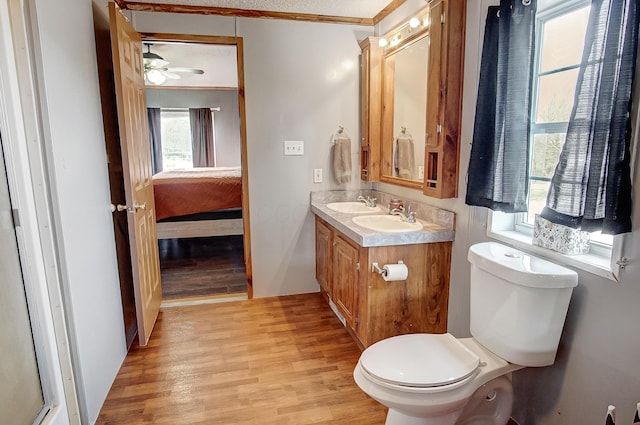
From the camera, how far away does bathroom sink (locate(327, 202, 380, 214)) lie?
271 cm

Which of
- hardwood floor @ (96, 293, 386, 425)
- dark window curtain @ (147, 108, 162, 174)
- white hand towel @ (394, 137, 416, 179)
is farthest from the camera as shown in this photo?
dark window curtain @ (147, 108, 162, 174)

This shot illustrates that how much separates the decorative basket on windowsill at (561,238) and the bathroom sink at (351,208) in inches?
50.8

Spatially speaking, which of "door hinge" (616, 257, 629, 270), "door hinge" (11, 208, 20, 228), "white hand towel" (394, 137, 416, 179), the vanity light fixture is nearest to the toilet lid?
"door hinge" (616, 257, 629, 270)

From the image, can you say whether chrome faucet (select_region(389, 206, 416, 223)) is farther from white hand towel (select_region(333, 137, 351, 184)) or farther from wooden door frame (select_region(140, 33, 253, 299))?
wooden door frame (select_region(140, 33, 253, 299))

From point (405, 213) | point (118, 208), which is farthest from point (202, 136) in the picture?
point (405, 213)

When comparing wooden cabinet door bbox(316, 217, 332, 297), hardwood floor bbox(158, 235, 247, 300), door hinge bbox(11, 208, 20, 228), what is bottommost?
hardwood floor bbox(158, 235, 247, 300)

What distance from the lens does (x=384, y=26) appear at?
2.76 meters

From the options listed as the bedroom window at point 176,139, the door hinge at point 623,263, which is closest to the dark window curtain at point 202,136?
the bedroom window at point 176,139

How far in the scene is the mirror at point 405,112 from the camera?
231cm

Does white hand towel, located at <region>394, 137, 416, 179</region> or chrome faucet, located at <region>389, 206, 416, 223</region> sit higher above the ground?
white hand towel, located at <region>394, 137, 416, 179</region>

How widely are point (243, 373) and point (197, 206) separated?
8.21ft

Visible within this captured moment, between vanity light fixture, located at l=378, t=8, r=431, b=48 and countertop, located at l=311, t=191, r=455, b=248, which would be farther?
vanity light fixture, located at l=378, t=8, r=431, b=48

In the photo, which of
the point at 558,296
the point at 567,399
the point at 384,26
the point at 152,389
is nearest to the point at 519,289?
the point at 558,296

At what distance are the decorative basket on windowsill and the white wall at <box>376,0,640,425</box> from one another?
0.34ft
